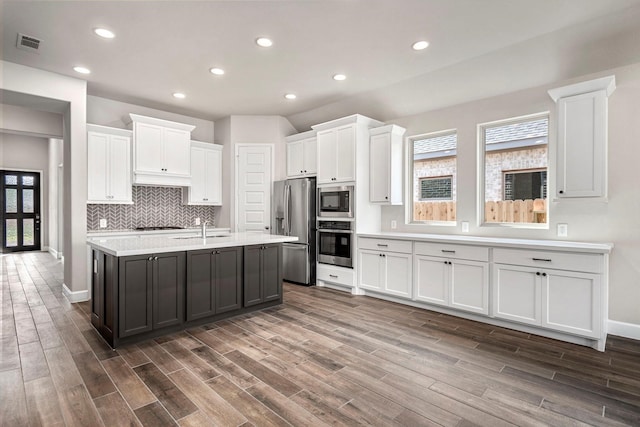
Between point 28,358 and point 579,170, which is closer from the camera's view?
point 28,358

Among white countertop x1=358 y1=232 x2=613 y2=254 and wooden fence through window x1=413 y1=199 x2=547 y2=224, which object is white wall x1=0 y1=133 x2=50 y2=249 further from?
wooden fence through window x1=413 y1=199 x2=547 y2=224

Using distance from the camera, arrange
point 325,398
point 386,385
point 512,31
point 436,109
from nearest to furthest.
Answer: point 325,398 → point 386,385 → point 512,31 → point 436,109

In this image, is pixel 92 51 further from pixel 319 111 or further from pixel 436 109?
pixel 436 109

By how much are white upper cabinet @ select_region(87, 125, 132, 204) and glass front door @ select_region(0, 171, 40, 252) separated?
640 cm

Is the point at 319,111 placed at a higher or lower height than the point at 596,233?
higher

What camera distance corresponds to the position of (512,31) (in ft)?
9.86

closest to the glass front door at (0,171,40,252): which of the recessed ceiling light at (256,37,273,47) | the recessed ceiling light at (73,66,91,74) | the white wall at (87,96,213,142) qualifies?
the white wall at (87,96,213,142)

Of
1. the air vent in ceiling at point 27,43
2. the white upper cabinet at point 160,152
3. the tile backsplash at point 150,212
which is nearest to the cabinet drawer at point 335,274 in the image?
the tile backsplash at point 150,212

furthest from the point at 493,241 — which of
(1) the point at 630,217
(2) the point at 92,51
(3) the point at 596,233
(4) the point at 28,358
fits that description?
(2) the point at 92,51

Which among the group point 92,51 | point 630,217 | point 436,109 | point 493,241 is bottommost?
point 493,241

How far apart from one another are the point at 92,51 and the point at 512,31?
14.0ft

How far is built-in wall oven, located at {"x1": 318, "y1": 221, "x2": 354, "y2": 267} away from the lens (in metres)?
4.80

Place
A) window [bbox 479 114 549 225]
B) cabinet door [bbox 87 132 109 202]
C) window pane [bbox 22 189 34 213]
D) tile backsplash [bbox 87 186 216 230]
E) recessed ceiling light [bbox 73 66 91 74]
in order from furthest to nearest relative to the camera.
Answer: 1. window pane [bbox 22 189 34 213]
2. tile backsplash [bbox 87 186 216 230]
3. cabinet door [bbox 87 132 109 202]
4. recessed ceiling light [bbox 73 66 91 74]
5. window [bbox 479 114 549 225]

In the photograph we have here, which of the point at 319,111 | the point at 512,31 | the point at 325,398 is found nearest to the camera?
the point at 325,398
